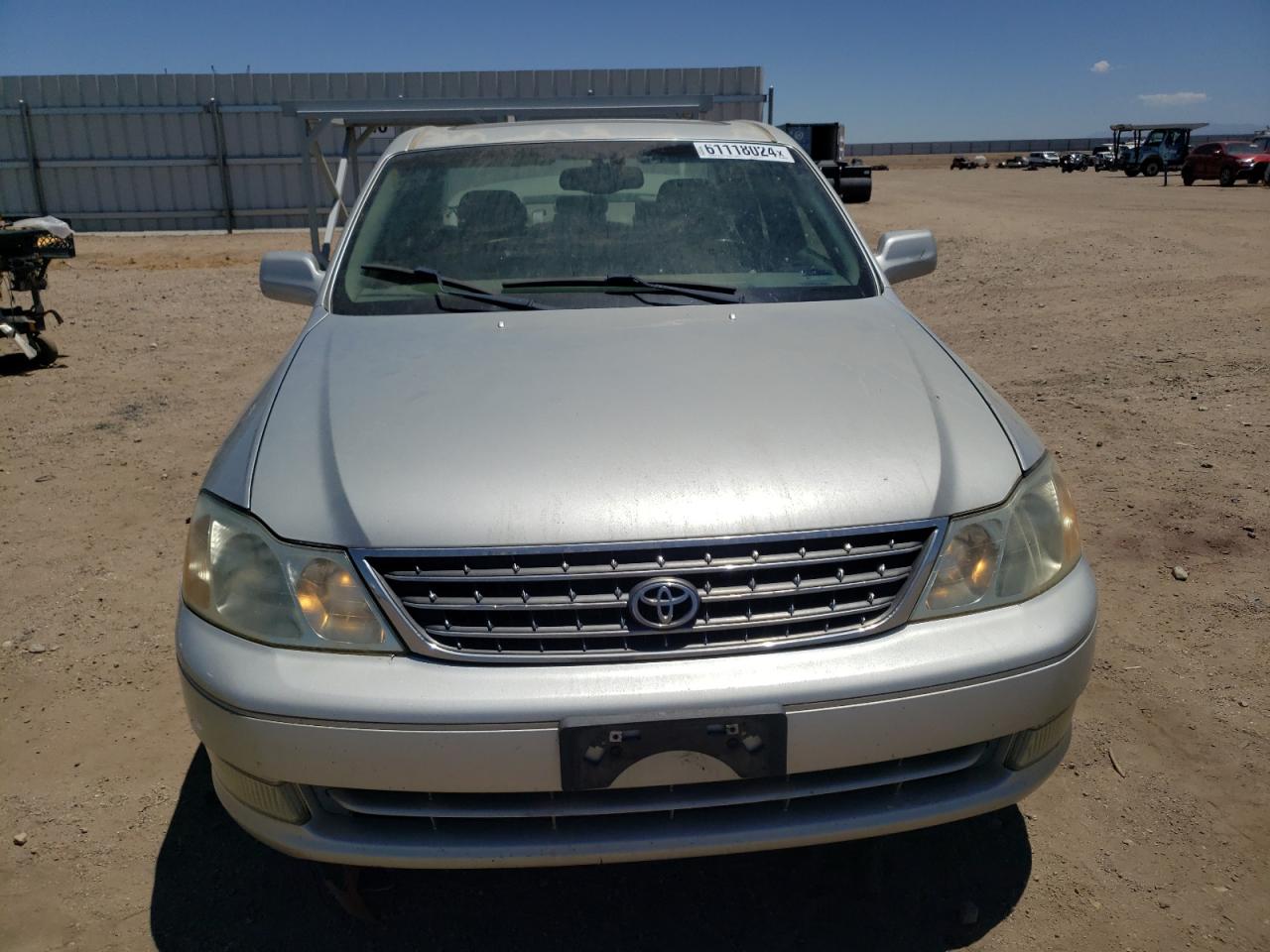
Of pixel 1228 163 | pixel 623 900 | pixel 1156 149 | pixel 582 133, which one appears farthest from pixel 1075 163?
pixel 623 900

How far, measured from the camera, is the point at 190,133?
67.8ft

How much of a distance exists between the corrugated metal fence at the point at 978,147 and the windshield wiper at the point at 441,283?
341ft

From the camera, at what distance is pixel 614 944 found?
216cm

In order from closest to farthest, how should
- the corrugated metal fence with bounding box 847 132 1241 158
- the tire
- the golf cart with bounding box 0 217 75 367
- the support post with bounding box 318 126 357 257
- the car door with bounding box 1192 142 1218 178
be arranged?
1. the support post with bounding box 318 126 357 257
2. the golf cart with bounding box 0 217 75 367
3. the tire
4. the car door with bounding box 1192 142 1218 178
5. the corrugated metal fence with bounding box 847 132 1241 158

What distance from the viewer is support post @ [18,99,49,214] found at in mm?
20047

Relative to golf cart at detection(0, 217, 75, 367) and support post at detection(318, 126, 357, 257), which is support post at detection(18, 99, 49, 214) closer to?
golf cart at detection(0, 217, 75, 367)

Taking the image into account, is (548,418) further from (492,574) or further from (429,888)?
(429,888)

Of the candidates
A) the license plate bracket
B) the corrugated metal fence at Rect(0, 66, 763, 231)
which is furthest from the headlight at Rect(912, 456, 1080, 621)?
the corrugated metal fence at Rect(0, 66, 763, 231)

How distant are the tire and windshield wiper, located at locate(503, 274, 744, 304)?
6.34 metres

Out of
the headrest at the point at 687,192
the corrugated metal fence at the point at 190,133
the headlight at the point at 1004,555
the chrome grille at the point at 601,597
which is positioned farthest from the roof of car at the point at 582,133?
the corrugated metal fence at the point at 190,133

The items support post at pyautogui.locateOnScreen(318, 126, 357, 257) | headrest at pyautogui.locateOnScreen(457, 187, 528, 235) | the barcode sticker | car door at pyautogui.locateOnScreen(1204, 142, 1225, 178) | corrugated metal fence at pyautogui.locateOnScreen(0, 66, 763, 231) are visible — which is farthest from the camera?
car door at pyautogui.locateOnScreen(1204, 142, 1225, 178)

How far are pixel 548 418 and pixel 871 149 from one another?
122249 mm

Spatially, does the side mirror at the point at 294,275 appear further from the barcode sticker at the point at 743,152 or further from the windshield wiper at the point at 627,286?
the barcode sticker at the point at 743,152

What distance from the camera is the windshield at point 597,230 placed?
9.62 feet
